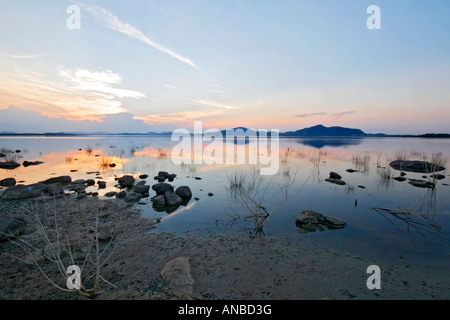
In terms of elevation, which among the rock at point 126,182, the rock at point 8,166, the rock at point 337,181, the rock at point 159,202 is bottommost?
the rock at point 159,202

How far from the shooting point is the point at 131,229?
712 centimetres

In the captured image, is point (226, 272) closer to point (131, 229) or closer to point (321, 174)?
point (131, 229)

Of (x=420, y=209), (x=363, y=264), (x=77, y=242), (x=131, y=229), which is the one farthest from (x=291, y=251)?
(x=420, y=209)

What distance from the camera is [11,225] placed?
21.1 feet

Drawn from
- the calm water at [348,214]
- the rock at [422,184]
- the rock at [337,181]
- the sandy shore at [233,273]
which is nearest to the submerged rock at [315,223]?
the calm water at [348,214]

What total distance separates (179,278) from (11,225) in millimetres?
Result: 6308

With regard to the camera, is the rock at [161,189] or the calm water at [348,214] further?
the rock at [161,189]

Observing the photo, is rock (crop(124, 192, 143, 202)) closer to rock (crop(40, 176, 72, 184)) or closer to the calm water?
the calm water

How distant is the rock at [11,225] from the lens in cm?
619

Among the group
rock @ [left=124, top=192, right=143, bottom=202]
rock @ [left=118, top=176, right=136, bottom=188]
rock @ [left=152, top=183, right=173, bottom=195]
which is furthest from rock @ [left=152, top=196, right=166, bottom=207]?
rock @ [left=118, top=176, right=136, bottom=188]

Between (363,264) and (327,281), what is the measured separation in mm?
1520

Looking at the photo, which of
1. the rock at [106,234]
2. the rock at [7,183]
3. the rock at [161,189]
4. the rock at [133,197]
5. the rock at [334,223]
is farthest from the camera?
the rock at [7,183]

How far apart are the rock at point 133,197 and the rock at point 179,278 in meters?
6.28

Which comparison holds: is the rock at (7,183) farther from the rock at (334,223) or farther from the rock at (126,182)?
the rock at (334,223)
